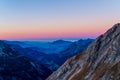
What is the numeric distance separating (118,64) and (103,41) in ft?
164

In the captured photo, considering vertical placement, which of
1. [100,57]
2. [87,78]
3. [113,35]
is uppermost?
[113,35]

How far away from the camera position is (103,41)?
19700cm

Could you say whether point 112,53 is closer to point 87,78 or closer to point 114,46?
point 114,46

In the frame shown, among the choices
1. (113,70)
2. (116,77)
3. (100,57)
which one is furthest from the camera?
(100,57)

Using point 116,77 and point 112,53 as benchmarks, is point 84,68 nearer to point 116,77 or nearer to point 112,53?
point 112,53

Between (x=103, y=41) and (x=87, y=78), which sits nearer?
(x=87, y=78)

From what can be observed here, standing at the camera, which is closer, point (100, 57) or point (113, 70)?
point (113, 70)

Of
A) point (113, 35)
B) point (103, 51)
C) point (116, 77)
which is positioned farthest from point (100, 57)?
point (116, 77)

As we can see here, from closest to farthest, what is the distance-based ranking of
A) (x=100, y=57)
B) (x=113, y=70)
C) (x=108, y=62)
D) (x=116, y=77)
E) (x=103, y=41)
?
(x=116, y=77)
(x=113, y=70)
(x=108, y=62)
(x=100, y=57)
(x=103, y=41)

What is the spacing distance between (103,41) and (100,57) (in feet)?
57.4

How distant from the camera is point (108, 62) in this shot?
165500mm

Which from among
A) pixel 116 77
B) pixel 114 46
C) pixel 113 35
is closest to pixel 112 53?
pixel 114 46

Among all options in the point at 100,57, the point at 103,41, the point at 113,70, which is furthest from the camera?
the point at 103,41

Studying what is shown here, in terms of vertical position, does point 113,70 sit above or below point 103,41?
below
